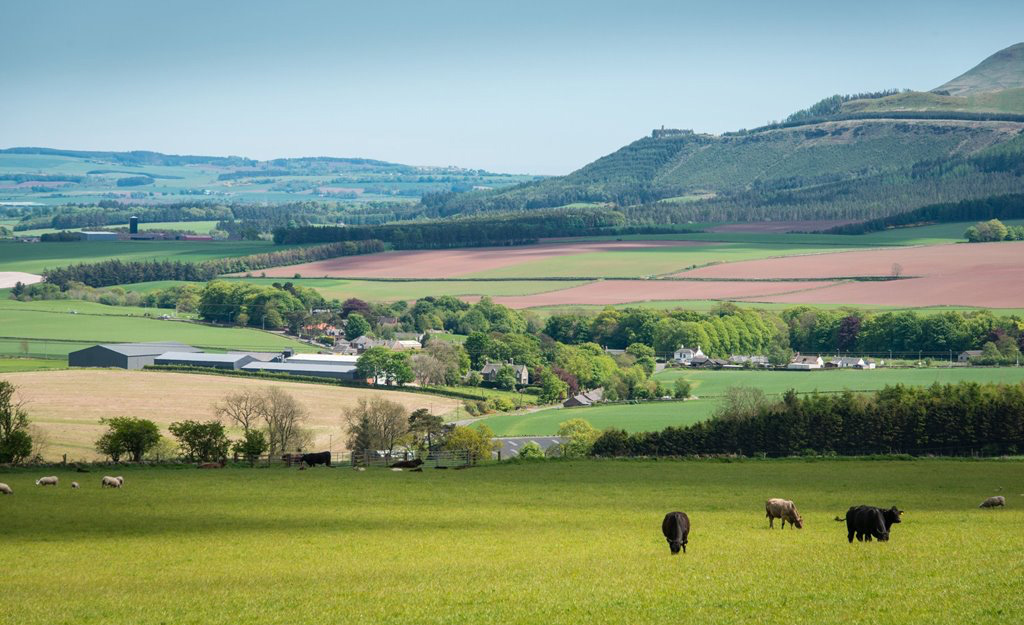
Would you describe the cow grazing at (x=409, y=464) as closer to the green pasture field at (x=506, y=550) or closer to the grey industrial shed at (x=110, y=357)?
the green pasture field at (x=506, y=550)

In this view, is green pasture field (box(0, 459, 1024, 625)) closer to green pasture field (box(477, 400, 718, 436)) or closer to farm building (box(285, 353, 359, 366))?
green pasture field (box(477, 400, 718, 436))

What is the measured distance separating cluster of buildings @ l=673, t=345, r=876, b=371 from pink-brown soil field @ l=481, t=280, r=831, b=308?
20073mm

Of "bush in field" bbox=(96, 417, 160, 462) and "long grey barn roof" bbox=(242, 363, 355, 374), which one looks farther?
"long grey barn roof" bbox=(242, 363, 355, 374)

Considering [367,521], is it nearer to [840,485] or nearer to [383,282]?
[840,485]

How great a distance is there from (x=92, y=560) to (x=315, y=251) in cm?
14865

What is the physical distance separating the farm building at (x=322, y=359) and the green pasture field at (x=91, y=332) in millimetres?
6274

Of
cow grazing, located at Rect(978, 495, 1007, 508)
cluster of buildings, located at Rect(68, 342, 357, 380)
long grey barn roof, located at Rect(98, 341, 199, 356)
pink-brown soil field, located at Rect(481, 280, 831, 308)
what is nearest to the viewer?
cow grazing, located at Rect(978, 495, 1007, 508)

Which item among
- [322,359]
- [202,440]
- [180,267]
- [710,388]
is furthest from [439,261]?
[202,440]

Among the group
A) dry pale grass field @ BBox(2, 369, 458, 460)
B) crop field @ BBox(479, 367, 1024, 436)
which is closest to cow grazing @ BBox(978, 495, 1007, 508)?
crop field @ BBox(479, 367, 1024, 436)

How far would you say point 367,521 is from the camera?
30.8 metres

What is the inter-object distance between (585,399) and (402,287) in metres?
59.1

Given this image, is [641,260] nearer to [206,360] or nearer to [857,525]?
[206,360]

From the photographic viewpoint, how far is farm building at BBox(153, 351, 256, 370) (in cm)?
9244

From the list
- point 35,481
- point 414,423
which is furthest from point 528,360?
point 35,481
